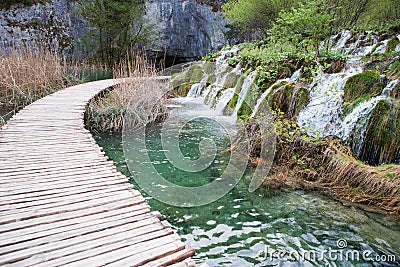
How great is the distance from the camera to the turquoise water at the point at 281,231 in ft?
8.01

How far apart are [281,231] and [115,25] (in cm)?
1659

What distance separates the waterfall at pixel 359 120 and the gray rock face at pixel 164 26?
1505 cm

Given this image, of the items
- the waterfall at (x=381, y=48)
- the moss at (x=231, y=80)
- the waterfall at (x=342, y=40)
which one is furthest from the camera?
the moss at (x=231, y=80)

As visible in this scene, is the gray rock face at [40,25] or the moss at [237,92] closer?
the moss at [237,92]

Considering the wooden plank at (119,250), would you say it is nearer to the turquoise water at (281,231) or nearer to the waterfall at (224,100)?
the turquoise water at (281,231)

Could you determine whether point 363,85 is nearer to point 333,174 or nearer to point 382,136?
point 382,136

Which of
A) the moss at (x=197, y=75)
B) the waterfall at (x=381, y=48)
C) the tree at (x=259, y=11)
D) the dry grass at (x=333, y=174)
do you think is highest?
the tree at (x=259, y=11)

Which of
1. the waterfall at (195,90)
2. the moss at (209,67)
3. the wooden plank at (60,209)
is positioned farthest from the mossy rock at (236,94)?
the wooden plank at (60,209)

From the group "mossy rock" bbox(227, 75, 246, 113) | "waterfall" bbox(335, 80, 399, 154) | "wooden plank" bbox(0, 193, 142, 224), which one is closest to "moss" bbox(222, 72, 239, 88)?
"mossy rock" bbox(227, 75, 246, 113)

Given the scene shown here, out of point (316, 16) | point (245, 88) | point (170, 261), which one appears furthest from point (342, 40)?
point (170, 261)

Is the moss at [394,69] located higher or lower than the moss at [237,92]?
higher

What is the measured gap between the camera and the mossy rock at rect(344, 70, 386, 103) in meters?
4.51

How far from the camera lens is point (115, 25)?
16.6 metres

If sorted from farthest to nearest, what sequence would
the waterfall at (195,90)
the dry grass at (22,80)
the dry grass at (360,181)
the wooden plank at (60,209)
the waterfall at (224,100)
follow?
the waterfall at (195,90) → the waterfall at (224,100) → the dry grass at (22,80) → the dry grass at (360,181) → the wooden plank at (60,209)
